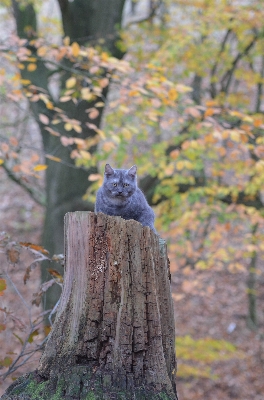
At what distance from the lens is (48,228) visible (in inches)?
359

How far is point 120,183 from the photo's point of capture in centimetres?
423

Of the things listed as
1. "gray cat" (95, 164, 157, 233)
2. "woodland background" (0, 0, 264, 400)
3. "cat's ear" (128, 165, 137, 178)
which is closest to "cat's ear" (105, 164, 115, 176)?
"gray cat" (95, 164, 157, 233)

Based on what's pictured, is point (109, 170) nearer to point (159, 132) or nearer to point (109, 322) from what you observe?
point (109, 322)

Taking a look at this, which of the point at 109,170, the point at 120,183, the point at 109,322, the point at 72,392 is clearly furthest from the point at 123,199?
the point at 72,392

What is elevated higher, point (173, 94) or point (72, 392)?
point (173, 94)

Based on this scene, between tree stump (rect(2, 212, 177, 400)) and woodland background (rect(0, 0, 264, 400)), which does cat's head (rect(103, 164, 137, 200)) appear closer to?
tree stump (rect(2, 212, 177, 400))

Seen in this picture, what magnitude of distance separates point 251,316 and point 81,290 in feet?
41.8

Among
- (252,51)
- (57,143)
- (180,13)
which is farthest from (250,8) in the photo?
(57,143)

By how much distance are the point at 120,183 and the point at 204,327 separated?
1105cm

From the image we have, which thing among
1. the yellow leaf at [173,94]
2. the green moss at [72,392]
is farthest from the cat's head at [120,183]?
the yellow leaf at [173,94]

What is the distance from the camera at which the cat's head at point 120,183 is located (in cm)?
416

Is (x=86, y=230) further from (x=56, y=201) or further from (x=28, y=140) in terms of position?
(x=28, y=140)

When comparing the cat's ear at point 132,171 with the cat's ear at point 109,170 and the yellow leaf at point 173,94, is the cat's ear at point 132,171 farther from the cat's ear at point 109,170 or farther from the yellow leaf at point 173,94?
the yellow leaf at point 173,94

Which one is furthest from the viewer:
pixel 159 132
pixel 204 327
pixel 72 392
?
pixel 204 327
